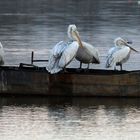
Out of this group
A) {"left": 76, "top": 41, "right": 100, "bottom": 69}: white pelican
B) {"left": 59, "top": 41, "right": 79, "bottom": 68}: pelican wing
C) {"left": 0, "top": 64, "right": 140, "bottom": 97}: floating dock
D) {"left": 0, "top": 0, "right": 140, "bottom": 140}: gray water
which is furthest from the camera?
{"left": 76, "top": 41, "right": 100, "bottom": 69}: white pelican

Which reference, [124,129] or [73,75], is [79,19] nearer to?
[73,75]

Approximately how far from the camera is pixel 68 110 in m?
27.1

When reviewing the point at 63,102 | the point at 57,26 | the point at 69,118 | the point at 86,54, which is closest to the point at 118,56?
the point at 86,54

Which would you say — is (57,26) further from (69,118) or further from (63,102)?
(69,118)

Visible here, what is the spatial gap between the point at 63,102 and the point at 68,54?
4.74 ft

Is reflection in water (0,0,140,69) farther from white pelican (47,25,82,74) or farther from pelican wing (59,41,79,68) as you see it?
pelican wing (59,41,79,68)

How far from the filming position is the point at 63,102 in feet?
92.9

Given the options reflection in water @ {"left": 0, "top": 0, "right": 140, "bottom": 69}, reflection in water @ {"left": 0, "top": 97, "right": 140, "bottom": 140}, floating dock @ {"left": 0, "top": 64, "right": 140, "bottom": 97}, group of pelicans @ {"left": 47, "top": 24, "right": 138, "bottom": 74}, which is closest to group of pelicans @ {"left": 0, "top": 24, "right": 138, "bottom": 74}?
group of pelicans @ {"left": 47, "top": 24, "right": 138, "bottom": 74}

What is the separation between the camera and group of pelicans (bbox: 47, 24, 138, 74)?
2892 centimetres

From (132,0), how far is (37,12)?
20723mm

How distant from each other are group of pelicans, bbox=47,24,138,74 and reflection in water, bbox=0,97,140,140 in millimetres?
1057

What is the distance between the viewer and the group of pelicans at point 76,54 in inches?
1139

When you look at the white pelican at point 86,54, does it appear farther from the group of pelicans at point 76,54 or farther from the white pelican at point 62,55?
the white pelican at point 62,55

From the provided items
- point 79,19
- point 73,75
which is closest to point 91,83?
point 73,75
